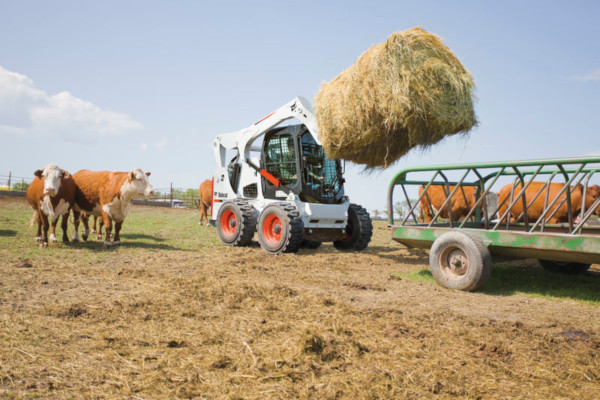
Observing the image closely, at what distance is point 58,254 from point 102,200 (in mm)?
1551

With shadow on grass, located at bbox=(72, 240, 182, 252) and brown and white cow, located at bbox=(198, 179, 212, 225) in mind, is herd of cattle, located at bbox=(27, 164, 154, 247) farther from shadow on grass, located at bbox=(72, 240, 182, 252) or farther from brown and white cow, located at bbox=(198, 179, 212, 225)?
brown and white cow, located at bbox=(198, 179, 212, 225)

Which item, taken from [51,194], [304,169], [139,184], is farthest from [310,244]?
[51,194]

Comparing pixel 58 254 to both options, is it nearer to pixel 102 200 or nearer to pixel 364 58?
pixel 102 200

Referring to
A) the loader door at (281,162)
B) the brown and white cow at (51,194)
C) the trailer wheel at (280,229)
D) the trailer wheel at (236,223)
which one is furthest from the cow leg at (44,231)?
the loader door at (281,162)

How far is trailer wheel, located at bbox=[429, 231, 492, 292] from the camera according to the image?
219 inches

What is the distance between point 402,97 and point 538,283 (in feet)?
10.8

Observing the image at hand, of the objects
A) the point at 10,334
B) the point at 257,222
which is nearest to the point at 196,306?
the point at 10,334

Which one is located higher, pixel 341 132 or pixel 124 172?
pixel 341 132

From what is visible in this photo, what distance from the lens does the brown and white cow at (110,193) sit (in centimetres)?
915

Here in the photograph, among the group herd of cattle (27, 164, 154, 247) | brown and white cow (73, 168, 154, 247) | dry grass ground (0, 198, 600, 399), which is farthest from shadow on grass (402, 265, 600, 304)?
herd of cattle (27, 164, 154, 247)

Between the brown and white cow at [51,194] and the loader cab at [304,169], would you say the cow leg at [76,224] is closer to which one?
the brown and white cow at [51,194]

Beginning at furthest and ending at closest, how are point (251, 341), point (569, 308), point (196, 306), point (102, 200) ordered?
point (102, 200), point (569, 308), point (196, 306), point (251, 341)

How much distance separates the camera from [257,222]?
9.70 m

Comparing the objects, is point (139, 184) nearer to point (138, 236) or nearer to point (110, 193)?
point (110, 193)
